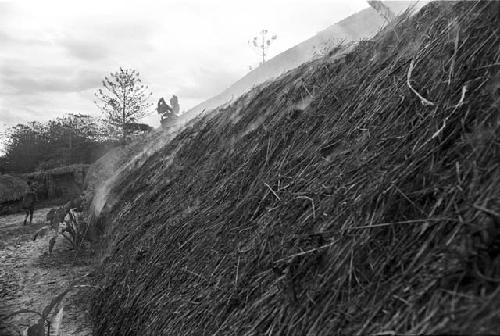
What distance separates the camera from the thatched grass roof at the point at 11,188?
49.9ft

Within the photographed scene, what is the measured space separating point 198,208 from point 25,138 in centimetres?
2583

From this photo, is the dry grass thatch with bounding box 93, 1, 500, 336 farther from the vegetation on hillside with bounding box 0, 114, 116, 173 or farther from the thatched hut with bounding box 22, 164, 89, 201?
the vegetation on hillside with bounding box 0, 114, 116, 173

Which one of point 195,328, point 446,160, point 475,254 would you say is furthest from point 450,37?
point 195,328

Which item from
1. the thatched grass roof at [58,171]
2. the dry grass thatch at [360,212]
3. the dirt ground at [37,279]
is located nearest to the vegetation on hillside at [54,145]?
the thatched grass roof at [58,171]

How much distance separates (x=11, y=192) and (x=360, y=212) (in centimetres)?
1758

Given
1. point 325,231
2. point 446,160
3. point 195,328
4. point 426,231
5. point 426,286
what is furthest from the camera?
point 195,328

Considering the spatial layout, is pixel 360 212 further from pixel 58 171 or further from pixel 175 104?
pixel 58 171

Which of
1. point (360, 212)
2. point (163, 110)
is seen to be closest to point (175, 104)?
point (163, 110)

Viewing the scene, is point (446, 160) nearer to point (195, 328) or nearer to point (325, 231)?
point (325, 231)

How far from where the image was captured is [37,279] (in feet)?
20.2

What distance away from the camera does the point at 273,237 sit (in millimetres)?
1915

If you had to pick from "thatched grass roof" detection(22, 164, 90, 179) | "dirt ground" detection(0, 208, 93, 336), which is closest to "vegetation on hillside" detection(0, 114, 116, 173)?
"thatched grass roof" detection(22, 164, 90, 179)

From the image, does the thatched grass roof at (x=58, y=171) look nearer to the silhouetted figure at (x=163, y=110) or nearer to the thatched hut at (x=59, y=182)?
the thatched hut at (x=59, y=182)

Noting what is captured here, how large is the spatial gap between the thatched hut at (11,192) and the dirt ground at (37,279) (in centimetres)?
568
